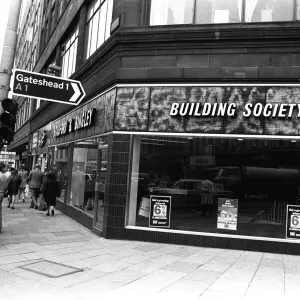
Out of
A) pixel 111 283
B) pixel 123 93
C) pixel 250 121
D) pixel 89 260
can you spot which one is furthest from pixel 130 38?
pixel 111 283

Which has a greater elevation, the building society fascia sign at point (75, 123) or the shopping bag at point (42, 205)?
the building society fascia sign at point (75, 123)

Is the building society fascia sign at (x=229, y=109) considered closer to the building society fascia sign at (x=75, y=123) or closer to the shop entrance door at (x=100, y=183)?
the shop entrance door at (x=100, y=183)

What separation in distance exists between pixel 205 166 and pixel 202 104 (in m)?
1.58

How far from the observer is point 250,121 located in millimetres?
8172

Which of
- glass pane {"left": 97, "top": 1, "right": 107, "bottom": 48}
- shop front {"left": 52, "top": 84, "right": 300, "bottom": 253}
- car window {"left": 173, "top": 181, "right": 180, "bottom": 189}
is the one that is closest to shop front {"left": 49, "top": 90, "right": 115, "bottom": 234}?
shop front {"left": 52, "top": 84, "right": 300, "bottom": 253}

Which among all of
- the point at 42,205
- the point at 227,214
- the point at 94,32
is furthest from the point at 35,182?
the point at 227,214

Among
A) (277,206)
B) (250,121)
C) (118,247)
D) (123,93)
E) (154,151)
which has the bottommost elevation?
(118,247)

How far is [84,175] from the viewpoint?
12.4m

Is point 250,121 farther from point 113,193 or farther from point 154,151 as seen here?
point 113,193

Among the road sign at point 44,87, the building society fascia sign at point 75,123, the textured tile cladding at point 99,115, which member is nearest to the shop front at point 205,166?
the textured tile cladding at point 99,115

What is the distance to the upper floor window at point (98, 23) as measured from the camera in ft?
36.5

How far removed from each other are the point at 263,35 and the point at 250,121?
2.05 m

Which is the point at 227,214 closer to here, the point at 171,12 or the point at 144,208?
the point at 144,208

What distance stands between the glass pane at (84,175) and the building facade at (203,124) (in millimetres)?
1637
